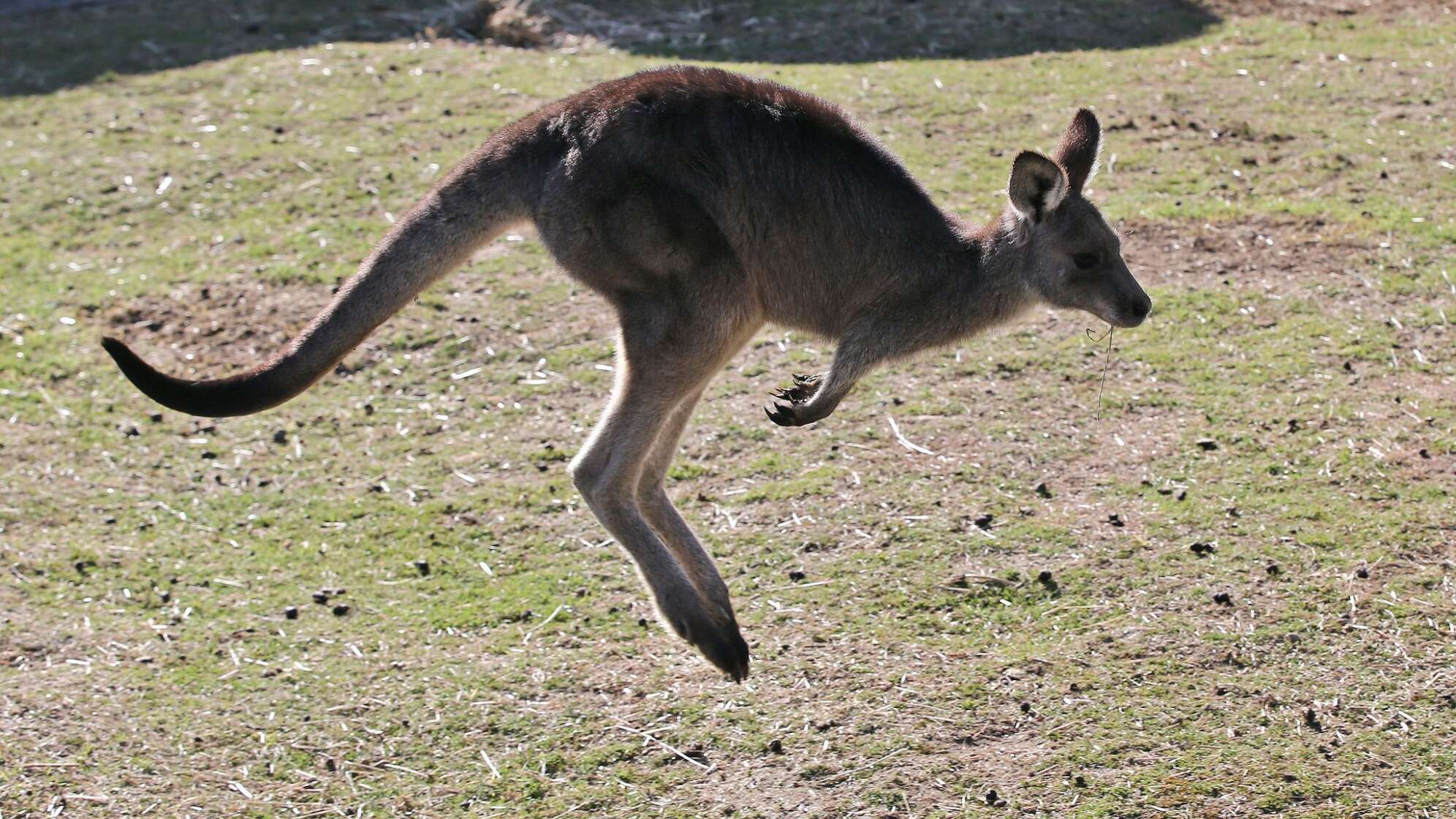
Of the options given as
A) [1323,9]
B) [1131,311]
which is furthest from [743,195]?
[1323,9]

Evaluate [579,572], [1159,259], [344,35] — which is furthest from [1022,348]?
[344,35]

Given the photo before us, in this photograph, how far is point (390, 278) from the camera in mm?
4207

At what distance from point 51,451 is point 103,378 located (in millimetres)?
621

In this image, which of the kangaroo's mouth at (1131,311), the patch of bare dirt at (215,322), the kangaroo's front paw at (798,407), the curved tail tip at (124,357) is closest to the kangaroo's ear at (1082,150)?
the kangaroo's mouth at (1131,311)

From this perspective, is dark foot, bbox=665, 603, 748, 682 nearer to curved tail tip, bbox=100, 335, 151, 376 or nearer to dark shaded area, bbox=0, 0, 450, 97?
curved tail tip, bbox=100, 335, 151, 376

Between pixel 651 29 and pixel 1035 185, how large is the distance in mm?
6316

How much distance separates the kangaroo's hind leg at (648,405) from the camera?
168 inches

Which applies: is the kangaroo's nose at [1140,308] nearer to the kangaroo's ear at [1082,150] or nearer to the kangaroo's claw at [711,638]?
the kangaroo's ear at [1082,150]

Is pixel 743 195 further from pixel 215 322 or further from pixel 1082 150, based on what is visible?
pixel 215 322

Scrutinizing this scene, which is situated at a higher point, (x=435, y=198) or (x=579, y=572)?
(x=435, y=198)

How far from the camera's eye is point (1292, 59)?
9.23 m

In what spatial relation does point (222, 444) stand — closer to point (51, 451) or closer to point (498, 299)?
point (51, 451)

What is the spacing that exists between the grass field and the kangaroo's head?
1072 mm

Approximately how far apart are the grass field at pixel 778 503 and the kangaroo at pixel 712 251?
2.53 ft
